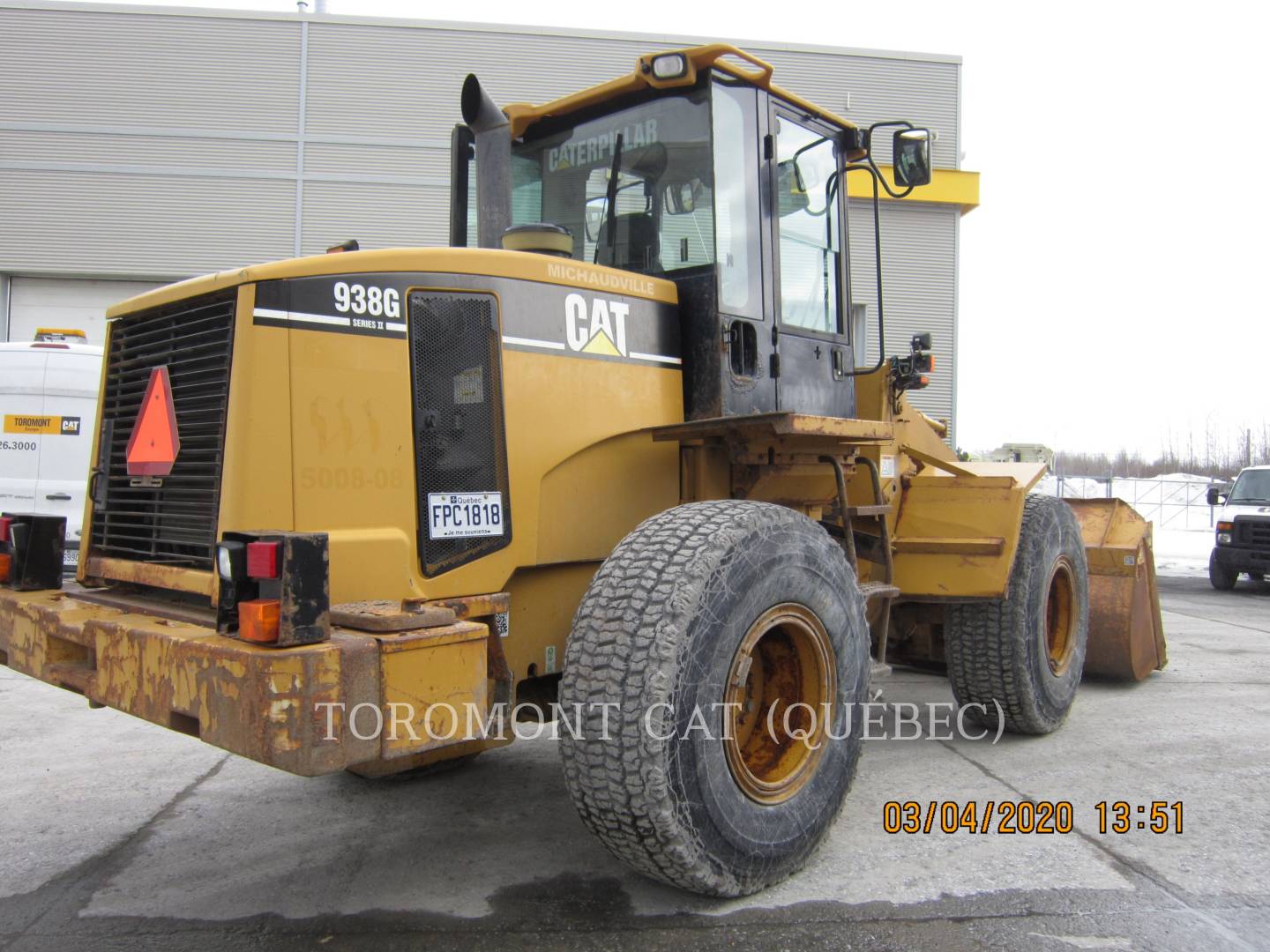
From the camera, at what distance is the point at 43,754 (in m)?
5.27

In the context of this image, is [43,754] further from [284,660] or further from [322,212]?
[322,212]

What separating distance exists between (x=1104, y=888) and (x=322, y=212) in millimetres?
18398

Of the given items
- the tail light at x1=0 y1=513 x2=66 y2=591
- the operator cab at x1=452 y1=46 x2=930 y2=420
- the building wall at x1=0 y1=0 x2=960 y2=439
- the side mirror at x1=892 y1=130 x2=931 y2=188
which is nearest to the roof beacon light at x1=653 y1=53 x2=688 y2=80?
the operator cab at x1=452 y1=46 x2=930 y2=420

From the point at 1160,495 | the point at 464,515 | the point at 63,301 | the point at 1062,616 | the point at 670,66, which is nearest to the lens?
A: the point at 464,515

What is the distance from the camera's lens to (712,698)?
10.3ft

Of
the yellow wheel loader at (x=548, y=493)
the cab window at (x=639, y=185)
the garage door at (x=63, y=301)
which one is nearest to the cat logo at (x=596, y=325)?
the yellow wheel loader at (x=548, y=493)

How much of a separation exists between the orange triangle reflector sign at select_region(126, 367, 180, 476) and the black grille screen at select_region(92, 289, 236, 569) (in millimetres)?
32

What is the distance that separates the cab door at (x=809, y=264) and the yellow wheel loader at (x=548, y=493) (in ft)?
0.06

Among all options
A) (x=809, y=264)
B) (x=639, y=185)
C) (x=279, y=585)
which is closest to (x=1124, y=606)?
(x=809, y=264)

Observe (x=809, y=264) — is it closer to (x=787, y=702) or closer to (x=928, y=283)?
(x=787, y=702)

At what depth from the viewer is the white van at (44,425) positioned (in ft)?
30.7

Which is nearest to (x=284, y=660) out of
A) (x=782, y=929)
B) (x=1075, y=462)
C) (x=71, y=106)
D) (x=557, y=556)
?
(x=557, y=556)

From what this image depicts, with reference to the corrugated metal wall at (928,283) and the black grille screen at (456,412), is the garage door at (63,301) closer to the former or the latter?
the corrugated metal wall at (928,283)

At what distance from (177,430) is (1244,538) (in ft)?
47.2
